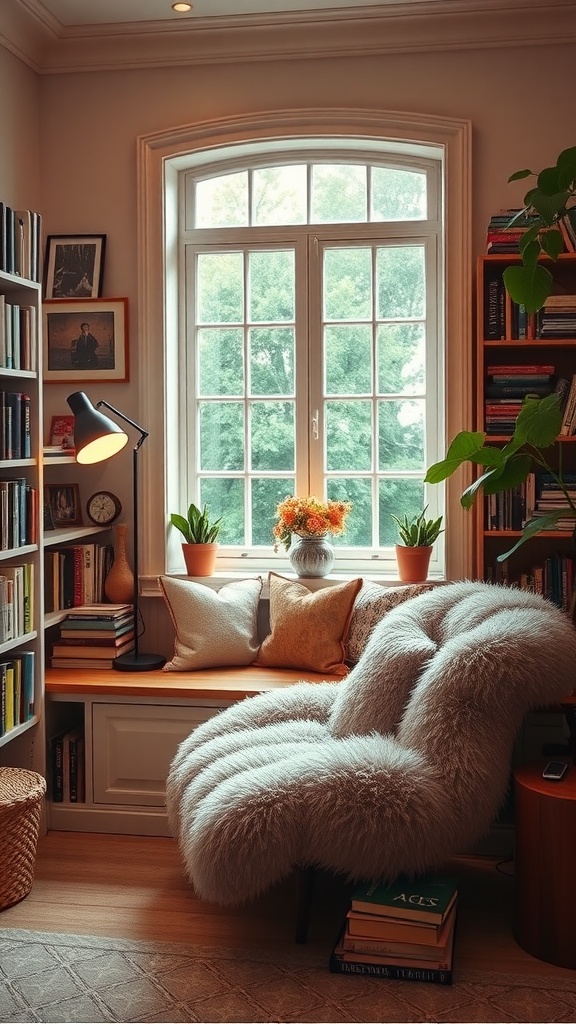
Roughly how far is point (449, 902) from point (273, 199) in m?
2.98

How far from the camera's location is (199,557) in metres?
4.19

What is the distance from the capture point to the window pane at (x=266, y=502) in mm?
4367

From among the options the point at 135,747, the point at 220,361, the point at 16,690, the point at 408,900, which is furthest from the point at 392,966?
the point at 220,361

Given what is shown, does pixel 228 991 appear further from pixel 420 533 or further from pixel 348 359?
pixel 348 359

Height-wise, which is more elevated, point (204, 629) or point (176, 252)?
point (176, 252)

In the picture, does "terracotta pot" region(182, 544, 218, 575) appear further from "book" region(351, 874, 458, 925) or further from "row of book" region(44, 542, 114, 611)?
"book" region(351, 874, 458, 925)

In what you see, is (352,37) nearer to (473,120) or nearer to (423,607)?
(473,120)

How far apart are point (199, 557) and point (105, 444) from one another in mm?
687

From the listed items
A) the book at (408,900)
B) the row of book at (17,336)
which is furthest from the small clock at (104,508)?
the book at (408,900)

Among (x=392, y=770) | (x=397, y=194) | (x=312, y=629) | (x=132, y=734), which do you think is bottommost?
(x=132, y=734)

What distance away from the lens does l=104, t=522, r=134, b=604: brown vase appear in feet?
13.7

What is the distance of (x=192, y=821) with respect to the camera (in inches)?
111

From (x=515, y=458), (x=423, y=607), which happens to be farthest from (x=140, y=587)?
(x=515, y=458)

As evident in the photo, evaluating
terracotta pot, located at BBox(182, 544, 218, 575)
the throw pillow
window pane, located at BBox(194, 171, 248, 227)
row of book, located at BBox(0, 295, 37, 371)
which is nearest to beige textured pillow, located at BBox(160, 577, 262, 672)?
terracotta pot, located at BBox(182, 544, 218, 575)
